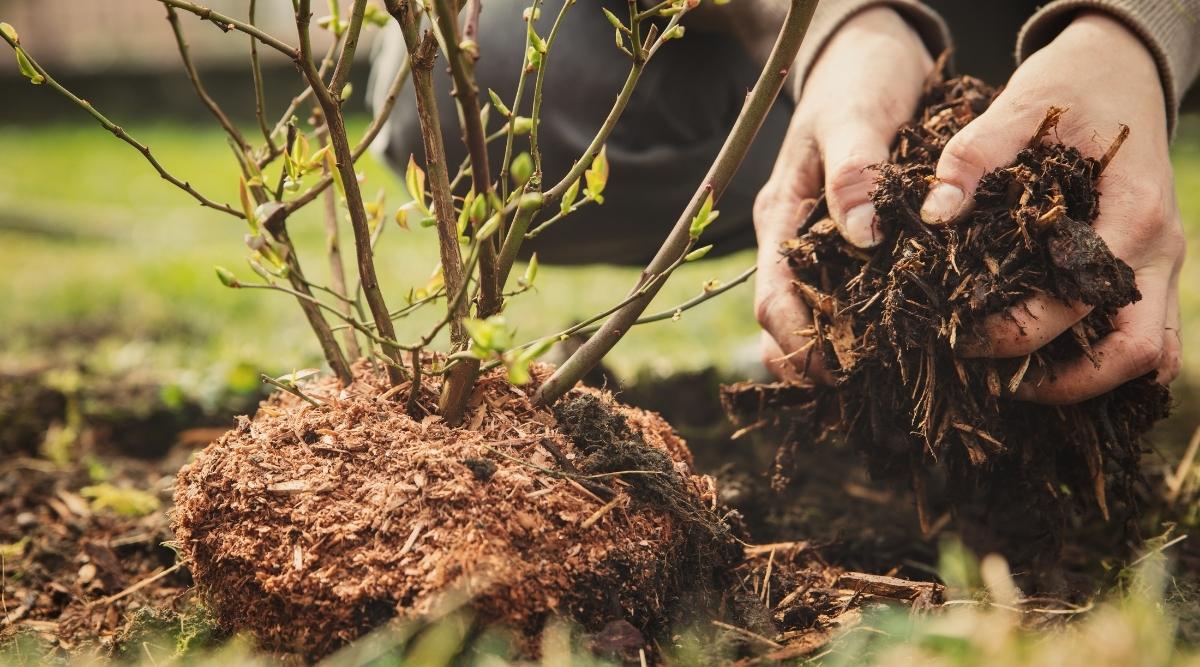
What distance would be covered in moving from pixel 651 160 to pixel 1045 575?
154cm

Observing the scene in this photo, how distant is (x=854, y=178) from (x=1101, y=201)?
38 centimetres

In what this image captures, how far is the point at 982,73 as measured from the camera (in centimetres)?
287

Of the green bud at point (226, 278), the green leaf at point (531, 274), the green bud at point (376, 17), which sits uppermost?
the green bud at point (376, 17)

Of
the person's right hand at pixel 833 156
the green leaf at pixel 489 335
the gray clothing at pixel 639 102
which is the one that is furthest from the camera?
the gray clothing at pixel 639 102

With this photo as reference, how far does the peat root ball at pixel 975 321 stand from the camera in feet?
4.39

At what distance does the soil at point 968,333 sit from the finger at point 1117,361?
2 centimetres

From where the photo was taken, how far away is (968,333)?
4.50 ft

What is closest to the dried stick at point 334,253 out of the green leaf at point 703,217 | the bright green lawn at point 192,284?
the green leaf at point 703,217

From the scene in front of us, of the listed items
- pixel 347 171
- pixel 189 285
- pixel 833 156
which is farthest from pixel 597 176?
pixel 189 285

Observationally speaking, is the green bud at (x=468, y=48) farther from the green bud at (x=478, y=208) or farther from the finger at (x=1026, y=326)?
the finger at (x=1026, y=326)

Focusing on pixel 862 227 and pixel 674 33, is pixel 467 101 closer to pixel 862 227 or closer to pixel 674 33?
pixel 674 33

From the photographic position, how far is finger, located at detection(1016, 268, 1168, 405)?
4.55ft

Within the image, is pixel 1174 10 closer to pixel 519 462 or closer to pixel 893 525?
pixel 893 525

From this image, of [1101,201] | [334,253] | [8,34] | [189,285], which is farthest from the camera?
[189,285]
